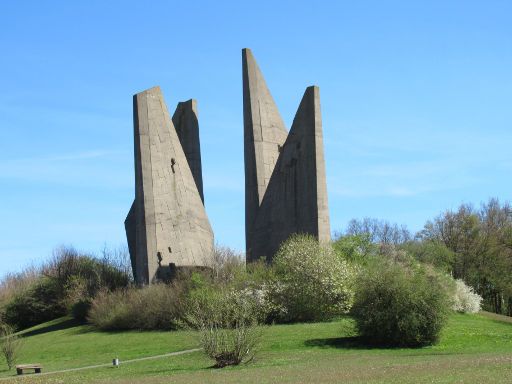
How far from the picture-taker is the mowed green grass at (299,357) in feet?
58.3

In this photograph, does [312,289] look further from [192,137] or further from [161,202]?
[192,137]

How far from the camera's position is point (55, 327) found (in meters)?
43.2

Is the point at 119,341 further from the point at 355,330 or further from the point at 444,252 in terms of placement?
the point at 444,252

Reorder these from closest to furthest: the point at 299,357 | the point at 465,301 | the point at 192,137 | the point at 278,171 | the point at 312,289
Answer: the point at 299,357 < the point at 312,289 < the point at 465,301 < the point at 278,171 < the point at 192,137

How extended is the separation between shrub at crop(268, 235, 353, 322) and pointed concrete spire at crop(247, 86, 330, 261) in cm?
464

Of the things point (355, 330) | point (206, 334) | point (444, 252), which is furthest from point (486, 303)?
point (206, 334)

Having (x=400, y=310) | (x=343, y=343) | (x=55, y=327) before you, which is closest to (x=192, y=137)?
(x=55, y=327)

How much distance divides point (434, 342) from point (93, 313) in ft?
59.3

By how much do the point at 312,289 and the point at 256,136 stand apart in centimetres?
1396

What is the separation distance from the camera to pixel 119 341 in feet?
109

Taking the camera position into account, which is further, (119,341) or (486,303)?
(486,303)

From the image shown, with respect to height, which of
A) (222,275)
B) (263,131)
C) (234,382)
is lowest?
(234,382)

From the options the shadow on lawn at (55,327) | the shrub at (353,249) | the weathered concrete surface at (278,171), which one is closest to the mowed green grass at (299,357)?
the shadow on lawn at (55,327)

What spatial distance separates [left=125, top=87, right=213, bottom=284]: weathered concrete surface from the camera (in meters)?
41.3
